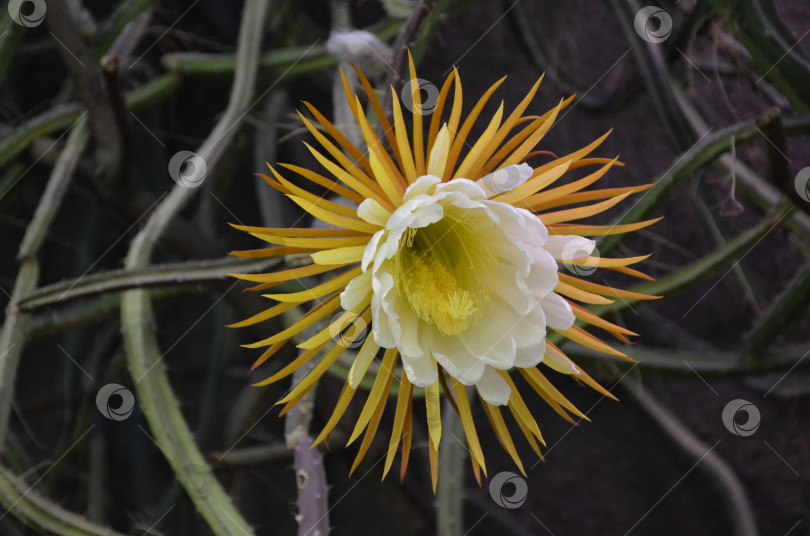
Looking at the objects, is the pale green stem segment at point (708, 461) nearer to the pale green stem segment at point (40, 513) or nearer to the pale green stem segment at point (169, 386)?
the pale green stem segment at point (169, 386)

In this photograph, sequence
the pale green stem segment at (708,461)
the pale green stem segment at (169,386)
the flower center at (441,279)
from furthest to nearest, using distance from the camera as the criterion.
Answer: the pale green stem segment at (708,461), the pale green stem segment at (169,386), the flower center at (441,279)

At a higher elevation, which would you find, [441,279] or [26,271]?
[26,271]

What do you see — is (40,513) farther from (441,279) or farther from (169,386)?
(441,279)

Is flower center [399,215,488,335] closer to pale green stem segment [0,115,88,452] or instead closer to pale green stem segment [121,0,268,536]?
pale green stem segment [121,0,268,536]

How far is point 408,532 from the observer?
41.3 inches

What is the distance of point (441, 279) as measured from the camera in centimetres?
48

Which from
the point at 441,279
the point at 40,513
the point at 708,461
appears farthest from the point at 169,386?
the point at 708,461

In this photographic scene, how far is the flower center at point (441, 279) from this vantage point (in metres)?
0.45

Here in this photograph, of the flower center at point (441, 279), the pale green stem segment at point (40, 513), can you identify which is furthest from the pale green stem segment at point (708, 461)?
the pale green stem segment at point (40, 513)

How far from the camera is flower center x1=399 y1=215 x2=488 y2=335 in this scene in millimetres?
448

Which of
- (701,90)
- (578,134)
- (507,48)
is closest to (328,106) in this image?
(507,48)

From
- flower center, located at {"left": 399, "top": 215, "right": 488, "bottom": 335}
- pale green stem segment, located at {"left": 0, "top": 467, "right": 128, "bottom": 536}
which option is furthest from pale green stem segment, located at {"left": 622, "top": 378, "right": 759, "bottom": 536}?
pale green stem segment, located at {"left": 0, "top": 467, "right": 128, "bottom": 536}

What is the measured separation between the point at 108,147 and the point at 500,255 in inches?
25.7

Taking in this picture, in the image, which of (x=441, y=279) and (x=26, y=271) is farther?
(x=26, y=271)
